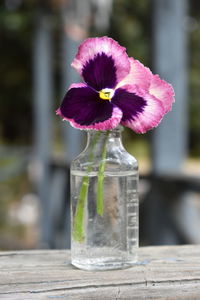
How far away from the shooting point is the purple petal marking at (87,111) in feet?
2.31

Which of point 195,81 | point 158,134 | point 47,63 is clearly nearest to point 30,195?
point 47,63

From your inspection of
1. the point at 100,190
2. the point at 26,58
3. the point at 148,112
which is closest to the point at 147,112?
the point at 148,112

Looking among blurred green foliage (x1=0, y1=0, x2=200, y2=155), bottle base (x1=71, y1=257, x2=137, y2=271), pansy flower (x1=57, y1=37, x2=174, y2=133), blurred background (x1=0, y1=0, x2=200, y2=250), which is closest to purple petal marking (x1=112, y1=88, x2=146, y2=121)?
pansy flower (x1=57, y1=37, x2=174, y2=133)

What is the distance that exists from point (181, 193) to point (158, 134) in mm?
302

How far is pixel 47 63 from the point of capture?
4898 millimetres

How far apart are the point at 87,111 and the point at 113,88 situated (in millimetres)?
50

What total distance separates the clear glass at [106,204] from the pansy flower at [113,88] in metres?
0.06

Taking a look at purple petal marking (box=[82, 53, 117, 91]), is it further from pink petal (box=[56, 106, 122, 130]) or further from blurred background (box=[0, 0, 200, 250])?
blurred background (box=[0, 0, 200, 250])

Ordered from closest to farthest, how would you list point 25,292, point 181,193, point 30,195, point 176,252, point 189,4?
1. point 25,292
2. point 176,252
3. point 181,193
4. point 189,4
5. point 30,195

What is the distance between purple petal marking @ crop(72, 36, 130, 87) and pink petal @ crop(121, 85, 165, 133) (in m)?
0.03

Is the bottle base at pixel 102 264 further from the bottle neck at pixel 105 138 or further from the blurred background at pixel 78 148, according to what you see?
the blurred background at pixel 78 148

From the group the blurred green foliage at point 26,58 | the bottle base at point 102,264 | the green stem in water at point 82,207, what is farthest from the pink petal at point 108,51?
the blurred green foliage at point 26,58

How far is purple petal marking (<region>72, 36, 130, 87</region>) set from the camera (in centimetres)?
72

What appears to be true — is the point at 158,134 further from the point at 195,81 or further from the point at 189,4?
the point at 195,81
